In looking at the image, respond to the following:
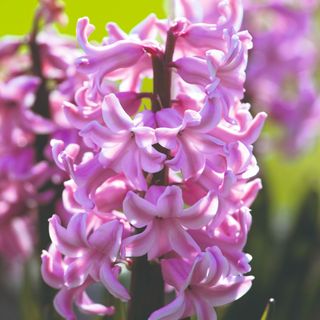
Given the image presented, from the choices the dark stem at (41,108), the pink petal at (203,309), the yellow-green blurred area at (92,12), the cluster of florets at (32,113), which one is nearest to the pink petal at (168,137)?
the pink petal at (203,309)

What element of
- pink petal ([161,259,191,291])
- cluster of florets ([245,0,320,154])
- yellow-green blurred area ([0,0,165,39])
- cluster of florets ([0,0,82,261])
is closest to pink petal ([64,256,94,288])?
pink petal ([161,259,191,291])

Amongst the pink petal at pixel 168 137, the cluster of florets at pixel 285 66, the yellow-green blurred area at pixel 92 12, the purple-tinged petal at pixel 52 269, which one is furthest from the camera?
the cluster of florets at pixel 285 66

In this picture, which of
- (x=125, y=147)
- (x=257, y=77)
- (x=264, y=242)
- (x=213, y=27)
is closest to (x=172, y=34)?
(x=213, y=27)

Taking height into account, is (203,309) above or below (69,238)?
below

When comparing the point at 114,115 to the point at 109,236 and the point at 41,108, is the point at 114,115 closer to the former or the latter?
the point at 109,236

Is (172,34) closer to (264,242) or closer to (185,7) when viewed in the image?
(185,7)

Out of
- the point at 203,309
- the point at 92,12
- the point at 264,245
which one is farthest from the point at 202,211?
the point at 264,245

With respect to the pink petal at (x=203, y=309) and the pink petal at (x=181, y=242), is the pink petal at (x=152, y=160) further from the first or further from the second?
the pink petal at (x=203, y=309)
